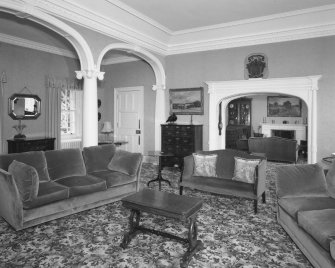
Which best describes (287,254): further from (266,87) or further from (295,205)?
(266,87)

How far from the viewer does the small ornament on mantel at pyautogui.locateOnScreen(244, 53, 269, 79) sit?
6.93 metres

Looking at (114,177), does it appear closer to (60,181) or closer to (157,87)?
(60,181)

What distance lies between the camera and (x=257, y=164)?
4.71m

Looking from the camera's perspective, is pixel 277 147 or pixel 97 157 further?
pixel 277 147

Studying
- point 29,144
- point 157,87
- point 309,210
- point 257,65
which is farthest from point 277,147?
point 29,144

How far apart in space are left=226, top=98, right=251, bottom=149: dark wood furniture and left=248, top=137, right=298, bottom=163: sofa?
12.8ft

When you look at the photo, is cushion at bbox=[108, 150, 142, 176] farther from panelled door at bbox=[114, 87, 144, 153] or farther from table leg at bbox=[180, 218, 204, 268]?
panelled door at bbox=[114, 87, 144, 153]

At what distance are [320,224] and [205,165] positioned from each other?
264 cm

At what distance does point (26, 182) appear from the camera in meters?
3.62

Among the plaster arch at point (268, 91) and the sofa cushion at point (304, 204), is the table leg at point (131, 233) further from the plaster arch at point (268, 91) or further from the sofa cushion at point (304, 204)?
the plaster arch at point (268, 91)

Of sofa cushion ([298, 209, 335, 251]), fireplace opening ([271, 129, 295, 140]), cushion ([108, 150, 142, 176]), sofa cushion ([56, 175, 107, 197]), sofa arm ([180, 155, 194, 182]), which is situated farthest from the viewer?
fireplace opening ([271, 129, 295, 140])

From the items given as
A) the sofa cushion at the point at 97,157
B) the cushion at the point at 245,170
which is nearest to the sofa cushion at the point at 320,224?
the cushion at the point at 245,170

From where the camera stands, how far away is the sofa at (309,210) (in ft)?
8.51

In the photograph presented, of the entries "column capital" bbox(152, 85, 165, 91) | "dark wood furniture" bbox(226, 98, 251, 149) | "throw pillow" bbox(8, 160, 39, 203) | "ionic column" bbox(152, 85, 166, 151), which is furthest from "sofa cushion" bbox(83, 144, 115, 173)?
"dark wood furniture" bbox(226, 98, 251, 149)
